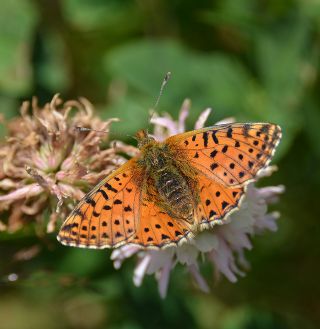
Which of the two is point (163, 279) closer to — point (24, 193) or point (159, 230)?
point (159, 230)

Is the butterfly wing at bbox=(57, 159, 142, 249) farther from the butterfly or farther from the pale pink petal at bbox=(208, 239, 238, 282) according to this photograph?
the pale pink petal at bbox=(208, 239, 238, 282)

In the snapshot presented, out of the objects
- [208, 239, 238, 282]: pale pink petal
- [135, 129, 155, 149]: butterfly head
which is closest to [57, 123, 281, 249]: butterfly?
[135, 129, 155, 149]: butterfly head

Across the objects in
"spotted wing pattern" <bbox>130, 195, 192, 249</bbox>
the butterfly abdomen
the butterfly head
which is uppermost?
the butterfly head

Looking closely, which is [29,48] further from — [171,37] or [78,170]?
[78,170]

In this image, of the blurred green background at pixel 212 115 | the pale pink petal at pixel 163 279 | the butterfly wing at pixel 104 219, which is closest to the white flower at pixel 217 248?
the pale pink petal at pixel 163 279

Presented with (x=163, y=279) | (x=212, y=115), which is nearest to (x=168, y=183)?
(x=163, y=279)

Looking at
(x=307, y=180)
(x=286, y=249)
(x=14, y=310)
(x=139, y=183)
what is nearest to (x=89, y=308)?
(x=14, y=310)
